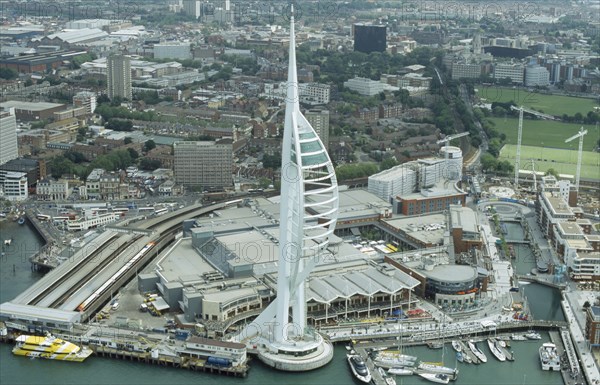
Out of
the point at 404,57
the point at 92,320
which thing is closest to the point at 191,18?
the point at 404,57

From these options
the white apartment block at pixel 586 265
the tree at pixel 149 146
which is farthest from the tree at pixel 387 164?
the white apartment block at pixel 586 265

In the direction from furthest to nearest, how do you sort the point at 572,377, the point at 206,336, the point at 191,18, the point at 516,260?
the point at 191,18 → the point at 516,260 → the point at 206,336 → the point at 572,377

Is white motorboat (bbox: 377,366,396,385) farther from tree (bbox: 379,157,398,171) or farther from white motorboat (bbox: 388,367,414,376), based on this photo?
tree (bbox: 379,157,398,171)

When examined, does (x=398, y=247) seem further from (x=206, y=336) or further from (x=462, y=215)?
(x=206, y=336)

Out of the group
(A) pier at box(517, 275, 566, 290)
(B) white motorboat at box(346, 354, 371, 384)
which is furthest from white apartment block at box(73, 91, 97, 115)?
(B) white motorboat at box(346, 354, 371, 384)

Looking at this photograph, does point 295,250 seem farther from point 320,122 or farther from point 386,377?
point 320,122

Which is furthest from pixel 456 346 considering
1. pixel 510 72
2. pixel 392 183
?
pixel 510 72
